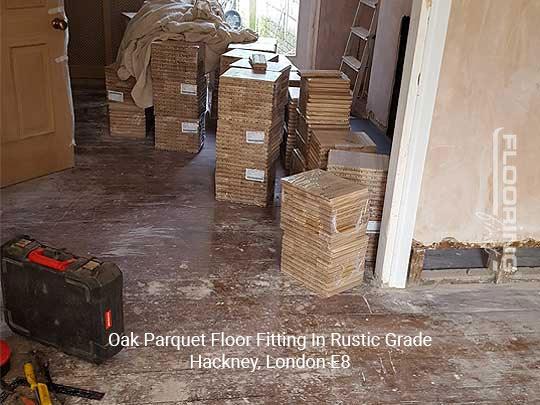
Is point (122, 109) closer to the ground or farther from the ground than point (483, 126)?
closer to the ground

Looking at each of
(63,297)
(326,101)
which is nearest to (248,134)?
(326,101)

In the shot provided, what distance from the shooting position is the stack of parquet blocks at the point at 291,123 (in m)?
3.87

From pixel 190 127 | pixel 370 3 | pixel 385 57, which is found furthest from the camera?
pixel 370 3

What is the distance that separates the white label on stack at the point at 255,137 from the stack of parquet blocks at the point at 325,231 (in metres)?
0.67

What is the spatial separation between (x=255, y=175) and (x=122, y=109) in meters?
1.53

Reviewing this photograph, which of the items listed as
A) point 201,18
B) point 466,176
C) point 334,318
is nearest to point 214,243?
point 334,318

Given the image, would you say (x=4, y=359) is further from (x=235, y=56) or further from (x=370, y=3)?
(x=370, y=3)

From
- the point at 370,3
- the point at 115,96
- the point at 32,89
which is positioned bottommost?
the point at 115,96

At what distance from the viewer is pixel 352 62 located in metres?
5.39

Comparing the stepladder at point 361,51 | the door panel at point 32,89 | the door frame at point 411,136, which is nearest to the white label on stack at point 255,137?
the door frame at point 411,136

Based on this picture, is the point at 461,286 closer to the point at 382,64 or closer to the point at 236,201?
the point at 236,201

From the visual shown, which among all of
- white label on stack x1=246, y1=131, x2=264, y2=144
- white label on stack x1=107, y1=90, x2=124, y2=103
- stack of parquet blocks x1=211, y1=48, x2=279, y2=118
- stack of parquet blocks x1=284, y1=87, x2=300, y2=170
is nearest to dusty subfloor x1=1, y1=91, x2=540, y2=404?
white label on stack x1=246, y1=131, x2=264, y2=144

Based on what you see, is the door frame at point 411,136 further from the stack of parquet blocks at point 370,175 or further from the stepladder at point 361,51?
the stepladder at point 361,51

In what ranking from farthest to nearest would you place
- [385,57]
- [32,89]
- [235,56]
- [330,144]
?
[385,57] → [235,56] → [32,89] → [330,144]
